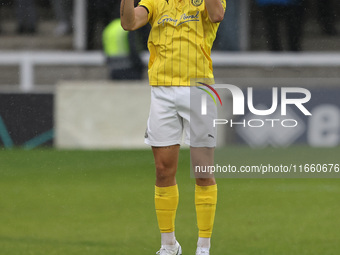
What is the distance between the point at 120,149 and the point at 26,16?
418 cm

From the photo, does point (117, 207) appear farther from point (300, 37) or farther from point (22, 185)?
point (300, 37)

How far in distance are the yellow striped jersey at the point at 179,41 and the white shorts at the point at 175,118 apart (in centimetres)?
5

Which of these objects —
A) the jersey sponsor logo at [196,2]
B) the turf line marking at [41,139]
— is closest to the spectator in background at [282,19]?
the turf line marking at [41,139]

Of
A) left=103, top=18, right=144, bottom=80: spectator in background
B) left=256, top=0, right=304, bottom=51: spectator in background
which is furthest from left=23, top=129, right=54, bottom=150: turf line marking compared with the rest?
left=256, top=0, right=304, bottom=51: spectator in background

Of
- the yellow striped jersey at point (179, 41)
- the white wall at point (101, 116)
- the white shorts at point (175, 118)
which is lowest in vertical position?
the white wall at point (101, 116)

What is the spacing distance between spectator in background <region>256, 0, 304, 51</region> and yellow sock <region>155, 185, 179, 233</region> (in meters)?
8.01

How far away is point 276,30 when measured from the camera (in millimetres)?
12734

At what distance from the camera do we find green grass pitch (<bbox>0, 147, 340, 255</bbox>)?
17.1ft

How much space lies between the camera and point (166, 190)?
184 inches

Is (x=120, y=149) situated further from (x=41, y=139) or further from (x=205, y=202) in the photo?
Result: (x=205, y=202)

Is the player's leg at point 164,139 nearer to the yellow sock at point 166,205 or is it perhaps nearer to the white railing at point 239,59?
the yellow sock at point 166,205

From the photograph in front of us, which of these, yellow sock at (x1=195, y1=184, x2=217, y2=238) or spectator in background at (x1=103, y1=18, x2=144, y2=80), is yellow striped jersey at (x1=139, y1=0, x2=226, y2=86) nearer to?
yellow sock at (x1=195, y1=184, x2=217, y2=238)

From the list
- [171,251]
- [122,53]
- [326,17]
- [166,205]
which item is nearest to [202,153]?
[166,205]

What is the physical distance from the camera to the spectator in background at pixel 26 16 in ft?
43.6
